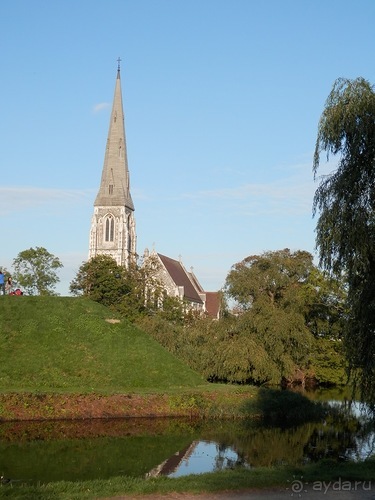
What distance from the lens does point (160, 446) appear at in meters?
21.9

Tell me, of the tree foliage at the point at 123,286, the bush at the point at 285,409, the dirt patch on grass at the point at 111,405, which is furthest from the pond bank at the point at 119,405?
the tree foliage at the point at 123,286

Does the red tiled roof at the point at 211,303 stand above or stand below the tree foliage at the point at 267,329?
above

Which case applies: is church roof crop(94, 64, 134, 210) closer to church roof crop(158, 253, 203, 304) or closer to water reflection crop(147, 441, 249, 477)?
church roof crop(158, 253, 203, 304)

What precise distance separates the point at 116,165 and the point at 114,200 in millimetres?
5605

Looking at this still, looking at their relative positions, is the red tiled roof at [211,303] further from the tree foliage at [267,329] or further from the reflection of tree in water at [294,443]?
the reflection of tree in water at [294,443]

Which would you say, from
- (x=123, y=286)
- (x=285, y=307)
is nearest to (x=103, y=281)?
(x=123, y=286)

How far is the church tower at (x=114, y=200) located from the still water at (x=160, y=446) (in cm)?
7517

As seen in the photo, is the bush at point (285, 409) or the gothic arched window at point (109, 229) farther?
the gothic arched window at point (109, 229)

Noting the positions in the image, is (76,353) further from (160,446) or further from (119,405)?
(160,446)

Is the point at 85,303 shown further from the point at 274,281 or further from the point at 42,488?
the point at 42,488

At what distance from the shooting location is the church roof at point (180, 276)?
95.4m

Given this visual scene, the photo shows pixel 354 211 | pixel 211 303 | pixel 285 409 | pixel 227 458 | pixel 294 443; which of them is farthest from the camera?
pixel 211 303

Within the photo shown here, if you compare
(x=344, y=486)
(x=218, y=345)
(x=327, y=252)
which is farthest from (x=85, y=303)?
(x=344, y=486)

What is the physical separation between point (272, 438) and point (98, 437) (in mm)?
6592
